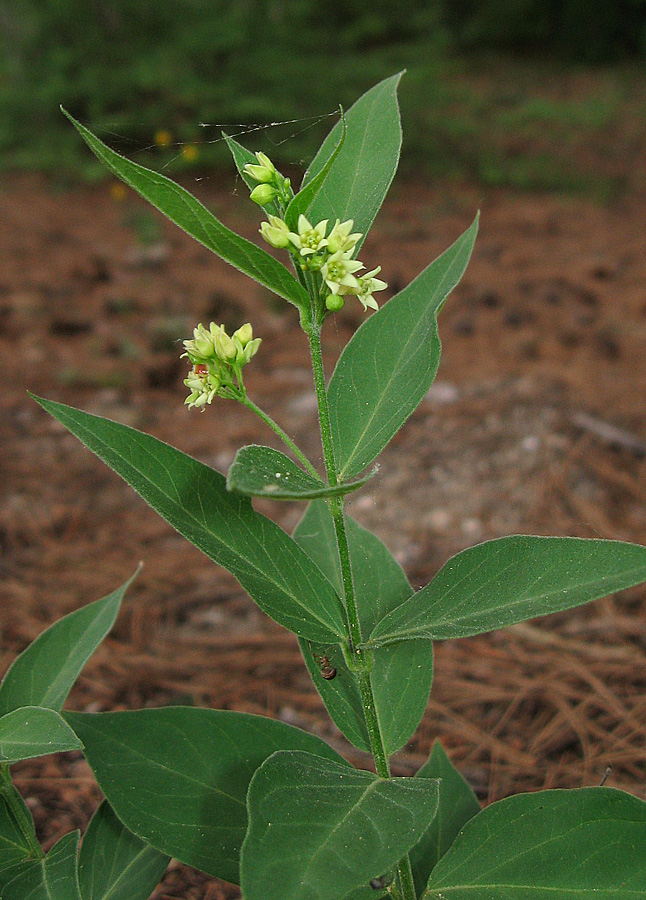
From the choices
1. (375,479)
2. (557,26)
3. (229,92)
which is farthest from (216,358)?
(557,26)

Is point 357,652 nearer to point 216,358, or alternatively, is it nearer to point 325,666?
point 325,666

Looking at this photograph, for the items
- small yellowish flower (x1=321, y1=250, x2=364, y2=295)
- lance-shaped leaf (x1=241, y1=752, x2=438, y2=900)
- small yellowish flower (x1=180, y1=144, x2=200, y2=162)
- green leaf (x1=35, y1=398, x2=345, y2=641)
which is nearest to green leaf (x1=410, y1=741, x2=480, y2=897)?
lance-shaped leaf (x1=241, y1=752, x2=438, y2=900)

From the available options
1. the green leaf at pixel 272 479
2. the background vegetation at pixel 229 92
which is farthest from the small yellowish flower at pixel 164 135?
the green leaf at pixel 272 479

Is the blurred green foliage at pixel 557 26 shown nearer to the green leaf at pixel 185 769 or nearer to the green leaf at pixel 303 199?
the green leaf at pixel 303 199

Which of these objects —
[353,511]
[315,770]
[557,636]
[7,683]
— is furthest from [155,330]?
[315,770]

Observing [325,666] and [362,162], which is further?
[325,666]
